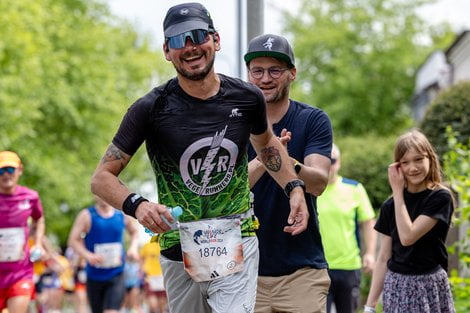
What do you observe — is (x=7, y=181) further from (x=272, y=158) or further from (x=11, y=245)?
(x=272, y=158)

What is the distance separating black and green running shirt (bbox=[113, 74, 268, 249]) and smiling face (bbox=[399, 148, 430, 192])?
6.47 ft

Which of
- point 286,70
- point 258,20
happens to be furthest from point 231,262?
point 258,20

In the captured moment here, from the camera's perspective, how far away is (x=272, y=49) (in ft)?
23.1

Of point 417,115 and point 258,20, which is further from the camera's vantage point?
point 417,115

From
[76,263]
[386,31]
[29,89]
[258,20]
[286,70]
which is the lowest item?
[76,263]

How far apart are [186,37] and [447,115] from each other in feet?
35.2

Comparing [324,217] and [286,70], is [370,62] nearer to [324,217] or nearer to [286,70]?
[324,217]

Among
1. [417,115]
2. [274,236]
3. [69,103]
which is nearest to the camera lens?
[274,236]

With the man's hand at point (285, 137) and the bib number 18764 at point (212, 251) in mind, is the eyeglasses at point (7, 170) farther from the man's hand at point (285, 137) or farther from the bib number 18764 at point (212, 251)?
the bib number 18764 at point (212, 251)

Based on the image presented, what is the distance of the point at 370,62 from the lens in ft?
181

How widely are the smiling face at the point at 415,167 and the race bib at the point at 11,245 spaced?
201 inches

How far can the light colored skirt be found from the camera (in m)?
7.65

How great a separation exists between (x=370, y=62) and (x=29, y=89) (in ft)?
76.6

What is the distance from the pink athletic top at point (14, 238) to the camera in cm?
1149
